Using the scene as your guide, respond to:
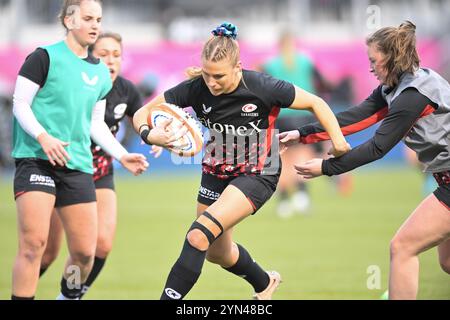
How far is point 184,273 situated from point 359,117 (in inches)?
64.5

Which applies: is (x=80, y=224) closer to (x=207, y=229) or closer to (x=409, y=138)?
(x=207, y=229)

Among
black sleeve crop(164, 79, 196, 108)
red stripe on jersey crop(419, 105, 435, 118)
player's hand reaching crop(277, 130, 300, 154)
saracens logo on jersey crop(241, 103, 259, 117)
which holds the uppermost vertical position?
black sleeve crop(164, 79, 196, 108)

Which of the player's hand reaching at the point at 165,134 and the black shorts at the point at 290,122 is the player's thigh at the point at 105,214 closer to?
the player's hand reaching at the point at 165,134

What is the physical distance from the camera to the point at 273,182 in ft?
18.4

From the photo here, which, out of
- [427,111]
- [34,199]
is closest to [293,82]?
[427,111]

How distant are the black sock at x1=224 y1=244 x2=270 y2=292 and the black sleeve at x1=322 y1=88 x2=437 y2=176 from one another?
1218 millimetres

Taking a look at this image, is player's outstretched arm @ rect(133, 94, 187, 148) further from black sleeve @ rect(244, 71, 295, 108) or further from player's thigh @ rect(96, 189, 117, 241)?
player's thigh @ rect(96, 189, 117, 241)

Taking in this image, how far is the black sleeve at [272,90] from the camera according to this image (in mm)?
5355

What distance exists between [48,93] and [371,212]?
764cm

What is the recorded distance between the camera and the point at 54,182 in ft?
18.3

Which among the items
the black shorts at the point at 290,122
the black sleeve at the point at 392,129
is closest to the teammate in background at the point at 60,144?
the black sleeve at the point at 392,129

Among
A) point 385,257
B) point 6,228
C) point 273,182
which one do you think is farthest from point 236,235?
point 273,182

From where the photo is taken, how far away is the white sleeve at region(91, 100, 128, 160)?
5.96 metres

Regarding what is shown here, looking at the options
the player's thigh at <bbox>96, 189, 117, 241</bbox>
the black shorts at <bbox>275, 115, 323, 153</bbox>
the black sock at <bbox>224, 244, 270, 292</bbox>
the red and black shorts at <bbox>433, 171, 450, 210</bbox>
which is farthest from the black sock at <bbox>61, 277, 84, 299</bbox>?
the black shorts at <bbox>275, 115, 323, 153</bbox>
